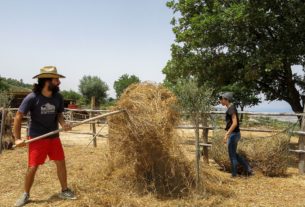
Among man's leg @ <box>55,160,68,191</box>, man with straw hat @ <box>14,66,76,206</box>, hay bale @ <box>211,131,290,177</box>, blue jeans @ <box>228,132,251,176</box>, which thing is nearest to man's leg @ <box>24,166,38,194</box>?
man with straw hat @ <box>14,66,76,206</box>

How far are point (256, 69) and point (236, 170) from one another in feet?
16.4

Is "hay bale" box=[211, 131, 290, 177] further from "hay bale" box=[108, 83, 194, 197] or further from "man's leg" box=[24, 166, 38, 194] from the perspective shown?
"man's leg" box=[24, 166, 38, 194]

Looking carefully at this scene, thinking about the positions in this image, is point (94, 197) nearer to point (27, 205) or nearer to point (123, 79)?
point (27, 205)

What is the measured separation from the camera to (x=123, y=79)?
6100cm

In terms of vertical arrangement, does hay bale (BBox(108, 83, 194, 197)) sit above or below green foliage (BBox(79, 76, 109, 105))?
below

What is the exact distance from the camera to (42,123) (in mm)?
4656

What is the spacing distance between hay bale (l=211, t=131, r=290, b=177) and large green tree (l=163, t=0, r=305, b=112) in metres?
3.75

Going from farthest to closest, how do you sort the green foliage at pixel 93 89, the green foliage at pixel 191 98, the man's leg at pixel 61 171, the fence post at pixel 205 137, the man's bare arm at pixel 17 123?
the green foliage at pixel 93 89, the fence post at pixel 205 137, the green foliage at pixel 191 98, the man's leg at pixel 61 171, the man's bare arm at pixel 17 123

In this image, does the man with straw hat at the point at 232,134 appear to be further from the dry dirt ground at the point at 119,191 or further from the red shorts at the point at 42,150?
the red shorts at the point at 42,150

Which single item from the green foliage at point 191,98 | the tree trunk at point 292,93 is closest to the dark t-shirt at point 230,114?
the green foliage at point 191,98

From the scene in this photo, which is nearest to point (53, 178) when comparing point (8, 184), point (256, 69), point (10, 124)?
point (8, 184)

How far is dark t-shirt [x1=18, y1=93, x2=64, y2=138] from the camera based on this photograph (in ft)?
14.9

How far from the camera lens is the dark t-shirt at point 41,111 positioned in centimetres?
454

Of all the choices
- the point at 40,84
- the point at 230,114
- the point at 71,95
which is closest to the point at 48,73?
the point at 40,84
